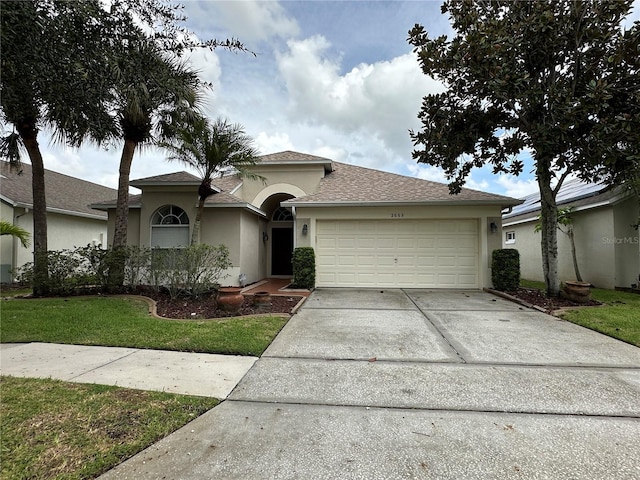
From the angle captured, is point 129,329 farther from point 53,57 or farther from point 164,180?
point 164,180

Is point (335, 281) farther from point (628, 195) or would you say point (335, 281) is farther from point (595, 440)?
point (628, 195)

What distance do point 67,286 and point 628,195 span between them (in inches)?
703

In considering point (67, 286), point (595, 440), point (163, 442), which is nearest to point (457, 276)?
point (595, 440)

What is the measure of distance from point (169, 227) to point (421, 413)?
10.7 meters

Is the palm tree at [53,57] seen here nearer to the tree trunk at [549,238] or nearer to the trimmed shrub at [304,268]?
the trimmed shrub at [304,268]

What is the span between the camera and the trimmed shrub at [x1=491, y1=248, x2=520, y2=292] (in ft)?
33.1

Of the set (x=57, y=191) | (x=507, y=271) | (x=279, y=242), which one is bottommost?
(x=507, y=271)

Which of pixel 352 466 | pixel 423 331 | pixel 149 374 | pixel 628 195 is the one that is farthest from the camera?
pixel 628 195

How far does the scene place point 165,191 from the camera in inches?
438

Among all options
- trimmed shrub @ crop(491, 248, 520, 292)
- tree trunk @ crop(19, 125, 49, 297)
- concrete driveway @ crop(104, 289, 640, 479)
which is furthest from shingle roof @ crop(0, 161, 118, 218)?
trimmed shrub @ crop(491, 248, 520, 292)

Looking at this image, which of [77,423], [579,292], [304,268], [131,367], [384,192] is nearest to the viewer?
[77,423]

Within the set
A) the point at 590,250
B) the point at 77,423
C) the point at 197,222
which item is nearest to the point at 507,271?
the point at 590,250

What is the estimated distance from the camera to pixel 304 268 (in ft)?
35.0

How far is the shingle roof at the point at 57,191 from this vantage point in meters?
13.0
